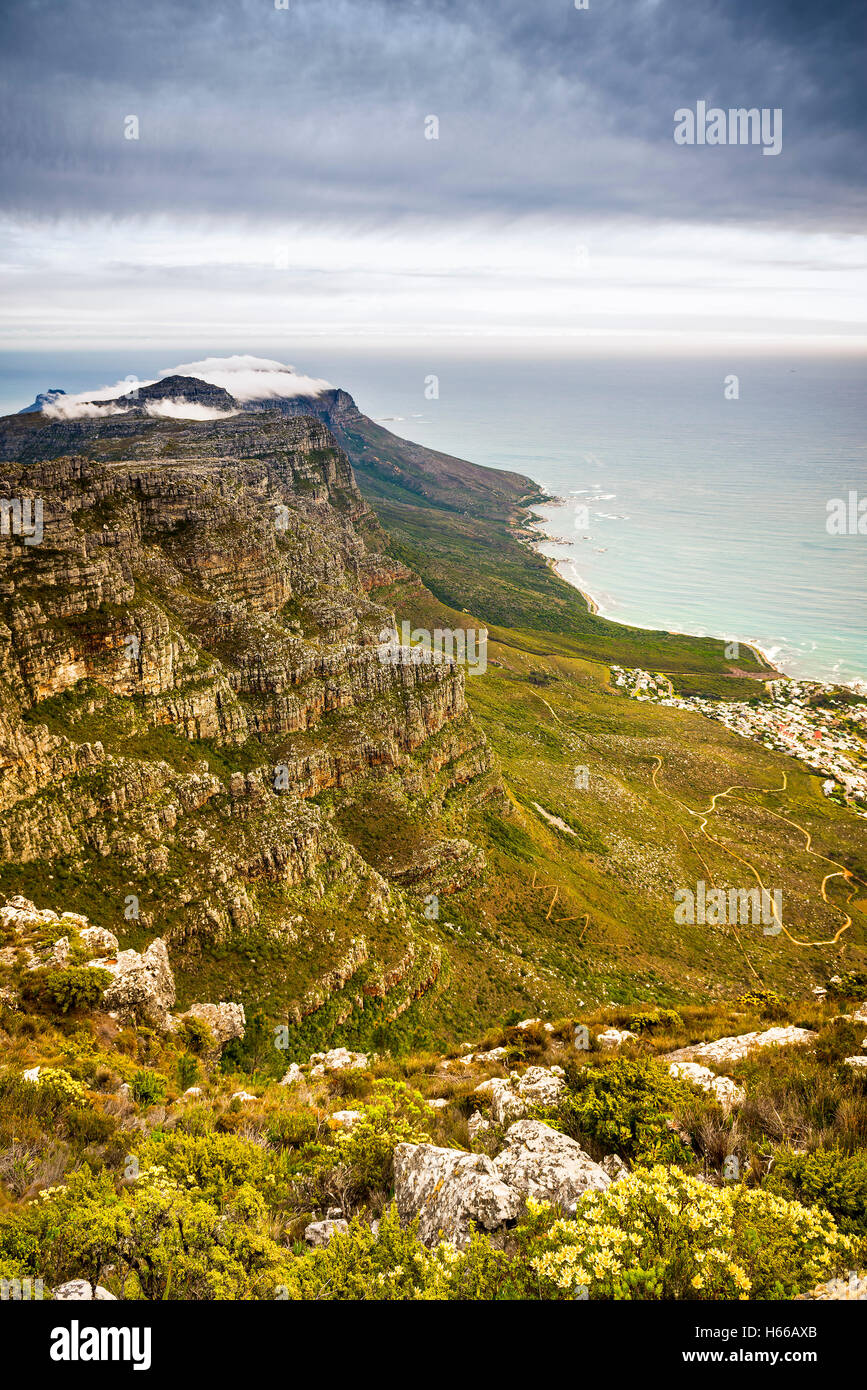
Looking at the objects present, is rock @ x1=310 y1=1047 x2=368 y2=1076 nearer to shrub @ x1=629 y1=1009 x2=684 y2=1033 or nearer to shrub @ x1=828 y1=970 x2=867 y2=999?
shrub @ x1=629 y1=1009 x2=684 y2=1033

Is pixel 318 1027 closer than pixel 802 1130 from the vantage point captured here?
No

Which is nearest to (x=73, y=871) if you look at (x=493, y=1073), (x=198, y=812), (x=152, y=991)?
(x=198, y=812)

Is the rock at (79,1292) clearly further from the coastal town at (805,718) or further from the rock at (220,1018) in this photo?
the coastal town at (805,718)

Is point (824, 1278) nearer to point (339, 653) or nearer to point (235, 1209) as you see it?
point (235, 1209)

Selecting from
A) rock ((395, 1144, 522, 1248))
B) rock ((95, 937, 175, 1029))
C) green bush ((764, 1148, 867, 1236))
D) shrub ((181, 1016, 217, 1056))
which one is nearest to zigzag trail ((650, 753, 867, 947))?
shrub ((181, 1016, 217, 1056))

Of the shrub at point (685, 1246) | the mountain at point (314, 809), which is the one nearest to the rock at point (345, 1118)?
the shrub at point (685, 1246)
